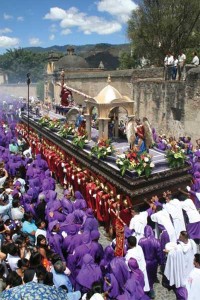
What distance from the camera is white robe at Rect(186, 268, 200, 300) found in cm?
547

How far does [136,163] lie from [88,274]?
3.72 metres

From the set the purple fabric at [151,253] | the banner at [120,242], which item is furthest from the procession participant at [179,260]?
the banner at [120,242]

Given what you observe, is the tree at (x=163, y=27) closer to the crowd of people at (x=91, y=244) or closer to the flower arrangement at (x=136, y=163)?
the crowd of people at (x=91, y=244)

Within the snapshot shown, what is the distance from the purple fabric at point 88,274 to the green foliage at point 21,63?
83503mm

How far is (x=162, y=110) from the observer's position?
58.5 feet

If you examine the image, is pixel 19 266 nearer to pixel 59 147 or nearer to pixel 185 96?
pixel 59 147

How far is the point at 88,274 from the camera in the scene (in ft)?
18.1

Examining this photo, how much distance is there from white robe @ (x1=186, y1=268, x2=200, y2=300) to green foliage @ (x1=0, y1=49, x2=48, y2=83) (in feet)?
275

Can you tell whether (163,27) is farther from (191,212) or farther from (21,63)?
(21,63)

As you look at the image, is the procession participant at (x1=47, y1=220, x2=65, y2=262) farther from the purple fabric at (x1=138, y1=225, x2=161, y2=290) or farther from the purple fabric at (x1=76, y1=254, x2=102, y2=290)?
the purple fabric at (x1=138, y1=225, x2=161, y2=290)

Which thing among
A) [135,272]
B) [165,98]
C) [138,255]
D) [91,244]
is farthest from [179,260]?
[165,98]

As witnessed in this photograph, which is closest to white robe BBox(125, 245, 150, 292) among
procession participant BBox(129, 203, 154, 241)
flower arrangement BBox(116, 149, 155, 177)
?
procession participant BBox(129, 203, 154, 241)

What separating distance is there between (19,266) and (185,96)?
1220 cm

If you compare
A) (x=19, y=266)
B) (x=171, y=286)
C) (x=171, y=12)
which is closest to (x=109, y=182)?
(x=171, y=286)
